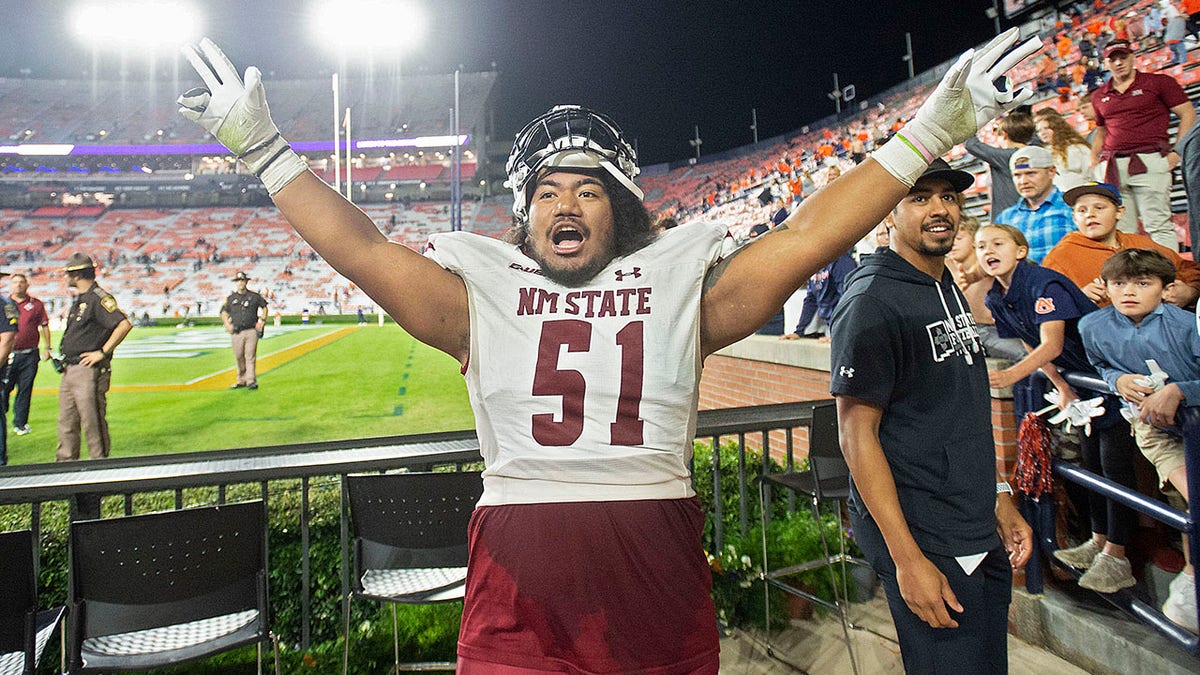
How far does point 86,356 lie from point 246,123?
7283 millimetres

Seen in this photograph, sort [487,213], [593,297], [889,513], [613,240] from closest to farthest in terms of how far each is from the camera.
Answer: [593,297] → [613,240] → [889,513] → [487,213]

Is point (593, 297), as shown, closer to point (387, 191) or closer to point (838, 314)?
point (838, 314)

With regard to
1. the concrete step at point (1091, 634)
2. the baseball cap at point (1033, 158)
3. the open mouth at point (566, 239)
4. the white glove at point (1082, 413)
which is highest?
the baseball cap at point (1033, 158)

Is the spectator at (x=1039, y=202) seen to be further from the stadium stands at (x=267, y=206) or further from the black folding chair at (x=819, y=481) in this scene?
the stadium stands at (x=267, y=206)

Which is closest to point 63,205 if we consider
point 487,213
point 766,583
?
point 487,213

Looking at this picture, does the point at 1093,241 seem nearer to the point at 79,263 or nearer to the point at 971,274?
the point at 971,274

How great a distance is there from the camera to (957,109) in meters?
1.49

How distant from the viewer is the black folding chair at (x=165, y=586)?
2.40 metres

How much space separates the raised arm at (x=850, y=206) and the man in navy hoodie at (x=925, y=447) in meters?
0.52

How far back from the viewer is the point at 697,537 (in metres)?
1.49

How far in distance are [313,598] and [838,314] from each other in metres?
3.52

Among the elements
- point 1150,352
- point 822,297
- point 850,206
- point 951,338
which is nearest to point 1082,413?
point 1150,352

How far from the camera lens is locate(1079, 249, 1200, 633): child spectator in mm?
2660

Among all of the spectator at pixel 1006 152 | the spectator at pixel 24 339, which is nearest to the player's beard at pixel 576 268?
the spectator at pixel 1006 152
